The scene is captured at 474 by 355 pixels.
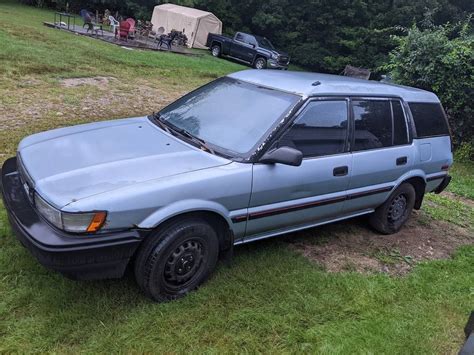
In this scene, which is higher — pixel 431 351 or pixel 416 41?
pixel 416 41

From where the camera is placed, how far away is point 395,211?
4938 millimetres

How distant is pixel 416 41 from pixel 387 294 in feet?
27.1

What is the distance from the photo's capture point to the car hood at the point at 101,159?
292 cm

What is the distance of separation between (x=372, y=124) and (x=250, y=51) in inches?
798

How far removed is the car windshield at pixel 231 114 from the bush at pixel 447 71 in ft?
23.4

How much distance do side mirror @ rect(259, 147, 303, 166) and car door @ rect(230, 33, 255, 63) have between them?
21.1 metres

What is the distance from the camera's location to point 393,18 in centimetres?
2969

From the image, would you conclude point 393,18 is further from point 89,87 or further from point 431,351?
point 431,351

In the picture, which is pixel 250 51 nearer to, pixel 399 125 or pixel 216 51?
pixel 216 51

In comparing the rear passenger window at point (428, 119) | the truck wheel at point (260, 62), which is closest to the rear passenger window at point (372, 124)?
the rear passenger window at point (428, 119)

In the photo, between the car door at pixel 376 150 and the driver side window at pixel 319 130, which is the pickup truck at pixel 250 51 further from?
the driver side window at pixel 319 130

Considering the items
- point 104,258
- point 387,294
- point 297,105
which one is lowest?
point 387,294

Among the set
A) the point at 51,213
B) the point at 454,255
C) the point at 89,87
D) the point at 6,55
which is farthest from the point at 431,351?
the point at 6,55

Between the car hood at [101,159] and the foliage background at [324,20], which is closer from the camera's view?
the car hood at [101,159]
